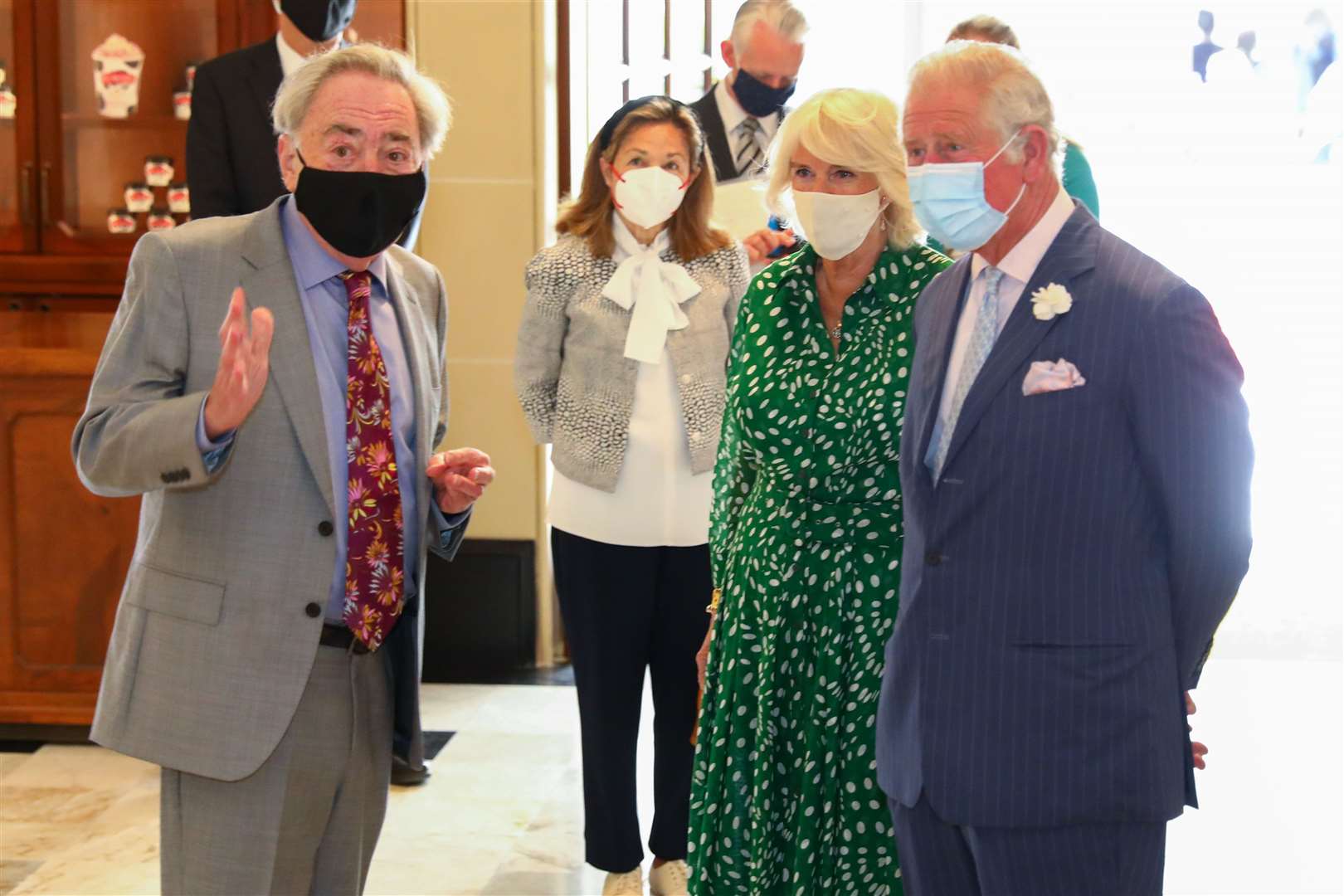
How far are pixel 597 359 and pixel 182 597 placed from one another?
1.42m

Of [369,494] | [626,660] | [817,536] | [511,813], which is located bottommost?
[511,813]

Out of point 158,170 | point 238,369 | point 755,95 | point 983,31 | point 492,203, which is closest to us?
point 238,369

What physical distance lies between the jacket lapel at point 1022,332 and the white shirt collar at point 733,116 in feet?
7.22

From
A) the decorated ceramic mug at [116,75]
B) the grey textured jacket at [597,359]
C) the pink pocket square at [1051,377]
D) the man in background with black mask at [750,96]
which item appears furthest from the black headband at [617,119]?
the decorated ceramic mug at [116,75]

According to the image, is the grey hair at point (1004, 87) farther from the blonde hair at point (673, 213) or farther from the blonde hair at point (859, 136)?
the blonde hair at point (673, 213)

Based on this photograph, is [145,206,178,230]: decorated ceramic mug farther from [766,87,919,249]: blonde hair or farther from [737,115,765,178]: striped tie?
[766,87,919,249]: blonde hair

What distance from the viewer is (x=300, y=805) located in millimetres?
2070

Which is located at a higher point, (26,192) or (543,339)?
(26,192)

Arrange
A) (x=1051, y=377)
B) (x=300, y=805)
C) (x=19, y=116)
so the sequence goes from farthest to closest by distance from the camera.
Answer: (x=19, y=116)
(x=300, y=805)
(x=1051, y=377)

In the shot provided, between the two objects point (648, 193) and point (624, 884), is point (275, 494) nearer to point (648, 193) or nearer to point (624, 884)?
point (648, 193)

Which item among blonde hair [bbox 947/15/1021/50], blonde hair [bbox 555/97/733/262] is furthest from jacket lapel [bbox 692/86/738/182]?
blonde hair [bbox 947/15/1021/50]

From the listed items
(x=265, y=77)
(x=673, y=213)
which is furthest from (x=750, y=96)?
(x=265, y=77)

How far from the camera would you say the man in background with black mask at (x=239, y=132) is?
12.2 feet

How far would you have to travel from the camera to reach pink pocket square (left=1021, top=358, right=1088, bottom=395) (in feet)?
5.52
